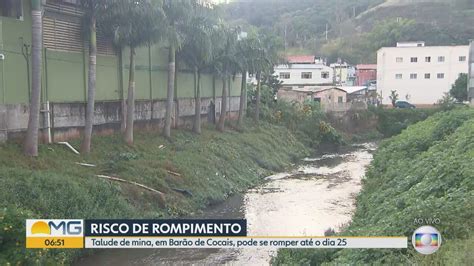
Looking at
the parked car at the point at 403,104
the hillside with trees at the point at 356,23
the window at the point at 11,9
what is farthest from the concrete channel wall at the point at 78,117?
the hillside with trees at the point at 356,23

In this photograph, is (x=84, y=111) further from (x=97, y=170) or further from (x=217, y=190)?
(x=217, y=190)

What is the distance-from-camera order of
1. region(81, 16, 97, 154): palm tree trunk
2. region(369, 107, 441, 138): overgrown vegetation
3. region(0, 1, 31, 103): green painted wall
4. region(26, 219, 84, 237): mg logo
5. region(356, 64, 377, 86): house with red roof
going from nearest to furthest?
region(26, 219, 84, 237): mg logo, region(0, 1, 31, 103): green painted wall, region(81, 16, 97, 154): palm tree trunk, region(369, 107, 441, 138): overgrown vegetation, region(356, 64, 377, 86): house with red roof

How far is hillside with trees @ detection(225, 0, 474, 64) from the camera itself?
10050cm

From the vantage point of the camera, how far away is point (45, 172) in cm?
1855

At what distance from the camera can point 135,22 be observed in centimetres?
2448

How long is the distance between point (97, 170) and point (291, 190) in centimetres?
1179

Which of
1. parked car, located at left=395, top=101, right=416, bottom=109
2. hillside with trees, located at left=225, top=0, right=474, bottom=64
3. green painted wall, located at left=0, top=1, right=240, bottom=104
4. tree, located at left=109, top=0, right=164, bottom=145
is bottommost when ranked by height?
parked car, located at left=395, top=101, right=416, bottom=109

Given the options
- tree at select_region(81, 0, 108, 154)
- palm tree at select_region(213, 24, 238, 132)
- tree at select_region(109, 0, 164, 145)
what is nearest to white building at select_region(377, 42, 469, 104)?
palm tree at select_region(213, 24, 238, 132)

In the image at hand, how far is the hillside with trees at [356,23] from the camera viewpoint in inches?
3957

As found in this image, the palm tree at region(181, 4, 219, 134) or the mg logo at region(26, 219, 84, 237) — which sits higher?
the palm tree at region(181, 4, 219, 134)

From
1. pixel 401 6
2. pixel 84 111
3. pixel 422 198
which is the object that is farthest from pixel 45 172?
pixel 401 6

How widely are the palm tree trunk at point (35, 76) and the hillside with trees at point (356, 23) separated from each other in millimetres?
63373

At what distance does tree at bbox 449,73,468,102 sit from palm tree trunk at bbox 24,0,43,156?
5495cm

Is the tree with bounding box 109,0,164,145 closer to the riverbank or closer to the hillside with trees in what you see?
the riverbank
